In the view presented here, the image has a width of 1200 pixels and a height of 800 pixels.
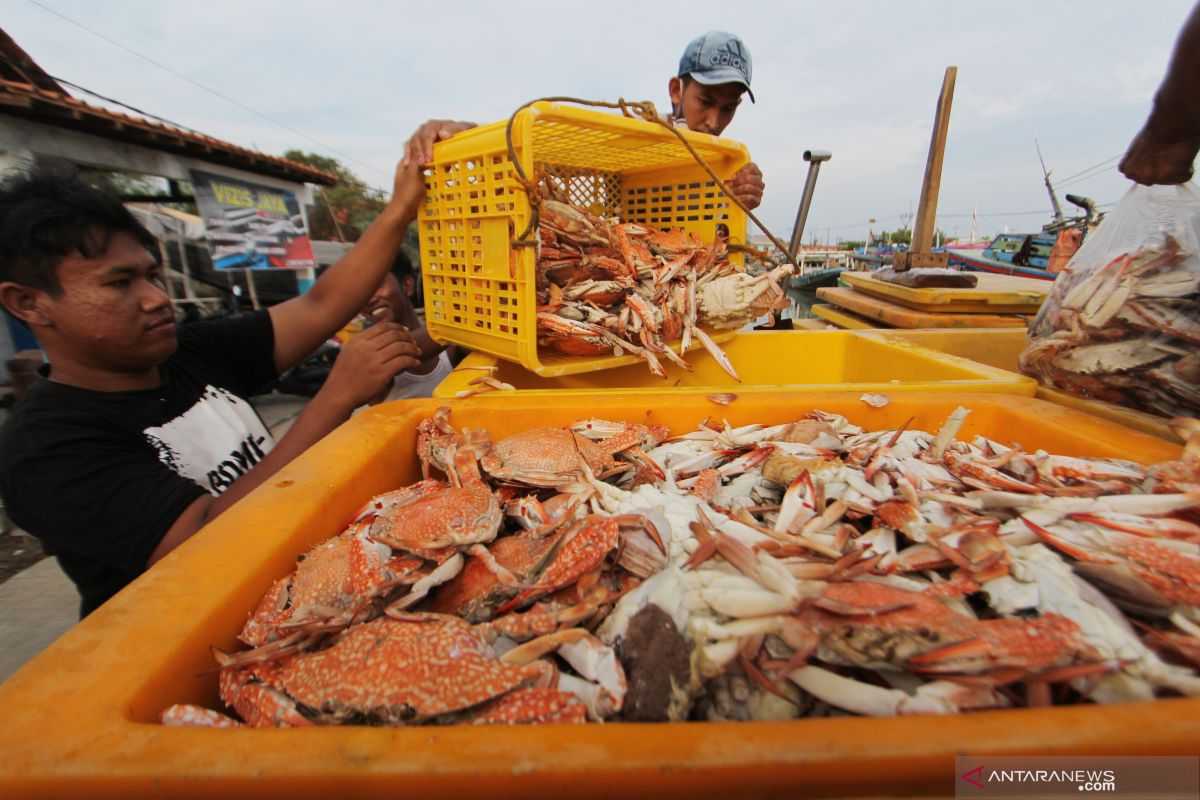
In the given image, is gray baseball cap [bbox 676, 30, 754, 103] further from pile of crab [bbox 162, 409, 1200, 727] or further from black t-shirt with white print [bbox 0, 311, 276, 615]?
black t-shirt with white print [bbox 0, 311, 276, 615]

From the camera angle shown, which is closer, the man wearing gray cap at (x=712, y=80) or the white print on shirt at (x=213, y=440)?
the white print on shirt at (x=213, y=440)

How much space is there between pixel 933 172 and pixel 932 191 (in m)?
0.19

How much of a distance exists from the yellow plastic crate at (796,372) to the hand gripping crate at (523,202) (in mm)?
175

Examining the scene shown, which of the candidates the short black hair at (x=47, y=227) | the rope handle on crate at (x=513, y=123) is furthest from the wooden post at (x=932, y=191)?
the short black hair at (x=47, y=227)

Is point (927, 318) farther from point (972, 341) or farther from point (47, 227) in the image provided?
Result: point (47, 227)

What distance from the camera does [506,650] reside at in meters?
0.88

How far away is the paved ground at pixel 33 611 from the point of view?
2486 mm

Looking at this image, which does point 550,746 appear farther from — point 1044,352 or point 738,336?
point 738,336

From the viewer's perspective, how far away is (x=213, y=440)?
1787mm

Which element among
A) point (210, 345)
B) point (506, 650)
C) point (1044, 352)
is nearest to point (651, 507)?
point (506, 650)

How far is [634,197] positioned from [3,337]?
23.5 feet

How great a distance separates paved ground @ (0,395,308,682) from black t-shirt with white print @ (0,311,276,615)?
1605 mm

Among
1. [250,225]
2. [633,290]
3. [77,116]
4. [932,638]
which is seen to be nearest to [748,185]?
[633,290]

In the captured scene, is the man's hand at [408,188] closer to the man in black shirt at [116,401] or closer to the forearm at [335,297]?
the man in black shirt at [116,401]
